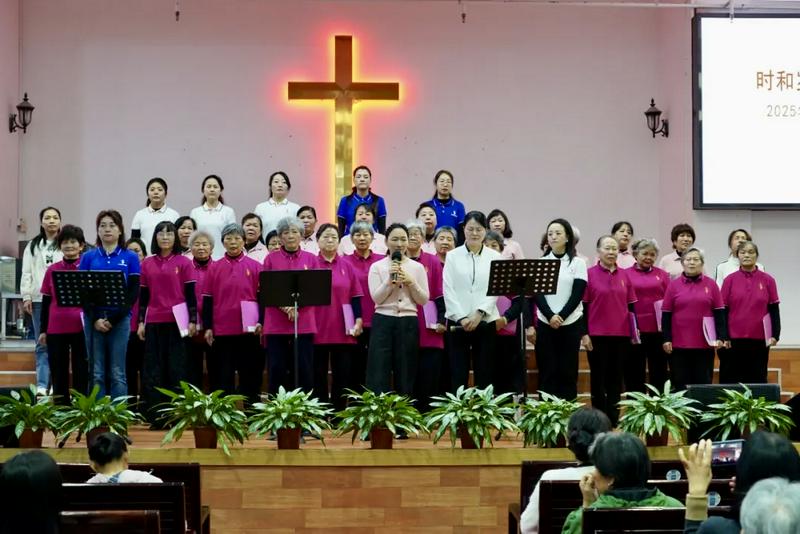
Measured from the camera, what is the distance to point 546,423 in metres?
6.24

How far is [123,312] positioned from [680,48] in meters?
6.28

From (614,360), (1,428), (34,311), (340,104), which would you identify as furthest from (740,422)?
(340,104)

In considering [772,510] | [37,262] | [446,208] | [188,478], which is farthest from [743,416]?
[37,262]

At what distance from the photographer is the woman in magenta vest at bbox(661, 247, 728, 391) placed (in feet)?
26.6

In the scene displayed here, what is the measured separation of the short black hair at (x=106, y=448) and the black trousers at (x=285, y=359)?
120 inches

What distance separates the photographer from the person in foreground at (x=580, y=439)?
4.19 meters

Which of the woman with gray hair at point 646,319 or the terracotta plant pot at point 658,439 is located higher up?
the woman with gray hair at point 646,319

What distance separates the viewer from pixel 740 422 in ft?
20.6

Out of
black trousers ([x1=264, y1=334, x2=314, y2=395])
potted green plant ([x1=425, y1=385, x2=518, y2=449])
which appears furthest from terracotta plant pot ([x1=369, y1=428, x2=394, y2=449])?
black trousers ([x1=264, y1=334, x2=314, y2=395])

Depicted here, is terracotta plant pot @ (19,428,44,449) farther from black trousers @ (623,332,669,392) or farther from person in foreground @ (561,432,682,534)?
black trousers @ (623,332,669,392)

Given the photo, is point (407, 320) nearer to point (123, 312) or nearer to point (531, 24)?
point (123, 312)

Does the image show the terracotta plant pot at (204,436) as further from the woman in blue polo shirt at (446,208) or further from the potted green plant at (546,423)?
the woman in blue polo shirt at (446,208)

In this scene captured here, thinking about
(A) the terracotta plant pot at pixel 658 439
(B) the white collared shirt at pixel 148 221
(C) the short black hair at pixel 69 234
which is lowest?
(A) the terracotta plant pot at pixel 658 439

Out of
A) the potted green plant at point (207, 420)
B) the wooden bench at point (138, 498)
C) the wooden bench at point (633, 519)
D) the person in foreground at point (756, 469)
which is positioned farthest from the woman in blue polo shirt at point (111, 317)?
the person in foreground at point (756, 469)
